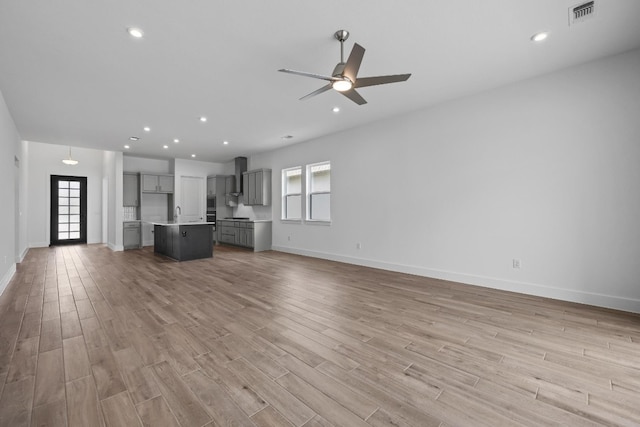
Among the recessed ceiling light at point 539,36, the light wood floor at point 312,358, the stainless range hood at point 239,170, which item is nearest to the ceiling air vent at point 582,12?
the recessed ceiling light at point 539,36

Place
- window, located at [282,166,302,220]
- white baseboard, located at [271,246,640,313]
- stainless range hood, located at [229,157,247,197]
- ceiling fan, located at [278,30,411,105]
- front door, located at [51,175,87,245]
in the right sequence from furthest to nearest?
front door, located at [51,175,87,245] → stainless range hood, located at [229,157,247,197] → window, located at [282,166,302,220] → white baseboard, located at [271,246,640,313] → ceiling fan, located at [278,30,411,105]

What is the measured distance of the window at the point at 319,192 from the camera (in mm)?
6759

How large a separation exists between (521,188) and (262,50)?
376 centimetres

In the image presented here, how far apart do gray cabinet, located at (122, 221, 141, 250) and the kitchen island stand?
7.23 ft

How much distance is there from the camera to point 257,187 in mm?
8344

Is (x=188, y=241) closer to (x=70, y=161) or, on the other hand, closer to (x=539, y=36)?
(x=70, y=161)

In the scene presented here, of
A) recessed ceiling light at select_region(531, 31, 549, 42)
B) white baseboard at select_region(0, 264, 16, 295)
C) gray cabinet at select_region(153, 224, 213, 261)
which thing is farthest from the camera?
gray cabinet at select_region(153, 224, 213, 261)

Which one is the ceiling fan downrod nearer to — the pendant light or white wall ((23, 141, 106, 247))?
the pendant light

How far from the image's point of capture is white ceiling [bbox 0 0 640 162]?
95.6 inches

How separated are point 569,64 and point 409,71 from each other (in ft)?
6.37

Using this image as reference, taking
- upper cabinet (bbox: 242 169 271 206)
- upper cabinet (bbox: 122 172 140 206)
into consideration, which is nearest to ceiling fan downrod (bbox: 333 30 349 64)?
upper cabinet (bbox: 242 169 271 206)

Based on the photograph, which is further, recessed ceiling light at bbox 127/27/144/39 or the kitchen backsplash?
the kitchen backsplash

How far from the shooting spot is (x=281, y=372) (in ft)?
6.50

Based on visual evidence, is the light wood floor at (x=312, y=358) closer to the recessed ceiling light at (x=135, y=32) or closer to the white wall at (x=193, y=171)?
the recessed ceiling light at (x=135, y=32)
